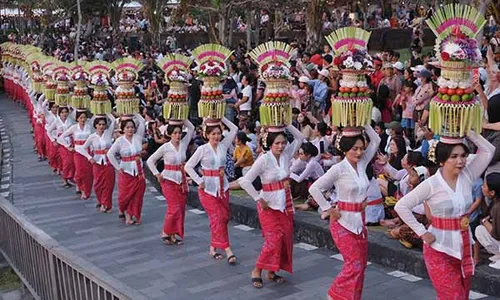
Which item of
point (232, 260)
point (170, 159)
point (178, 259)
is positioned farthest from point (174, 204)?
point (232, 260)

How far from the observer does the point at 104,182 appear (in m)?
11.8

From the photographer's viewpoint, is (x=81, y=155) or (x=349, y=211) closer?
(x=349, y=211)

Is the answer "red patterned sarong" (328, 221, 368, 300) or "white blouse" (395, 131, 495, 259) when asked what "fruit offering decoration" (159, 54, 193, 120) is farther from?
"white blouse" (395, 131, 495, 259)

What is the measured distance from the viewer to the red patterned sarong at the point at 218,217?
8.26 metres

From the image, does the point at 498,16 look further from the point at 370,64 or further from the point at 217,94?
the point at 370,64

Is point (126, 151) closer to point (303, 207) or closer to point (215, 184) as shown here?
point (215, 184)

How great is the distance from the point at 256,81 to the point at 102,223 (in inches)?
203

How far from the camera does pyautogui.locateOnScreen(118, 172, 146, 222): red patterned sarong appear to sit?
34.6 ft

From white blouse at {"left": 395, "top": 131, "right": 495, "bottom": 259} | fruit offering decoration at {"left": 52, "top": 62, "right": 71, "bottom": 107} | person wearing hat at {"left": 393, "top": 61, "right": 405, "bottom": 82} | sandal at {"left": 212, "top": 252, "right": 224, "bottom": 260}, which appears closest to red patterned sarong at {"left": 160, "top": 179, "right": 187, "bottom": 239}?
sandal at {"left": 212, "top": 252, "right": 224, "bottom": 260}

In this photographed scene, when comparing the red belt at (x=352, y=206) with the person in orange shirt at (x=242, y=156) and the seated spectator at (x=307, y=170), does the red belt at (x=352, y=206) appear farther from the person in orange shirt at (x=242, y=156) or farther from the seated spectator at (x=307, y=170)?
the person in orange shirt at (x=242, y=156)

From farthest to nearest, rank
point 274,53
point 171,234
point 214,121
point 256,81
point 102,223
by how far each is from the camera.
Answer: point 256,81 < point 102,223 < point 171,234 < point 214,121 < point 274,53

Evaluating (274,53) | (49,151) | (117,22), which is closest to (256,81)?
(49,151)

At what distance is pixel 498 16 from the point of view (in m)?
14.9

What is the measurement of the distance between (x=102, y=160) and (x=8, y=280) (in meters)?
3.60
